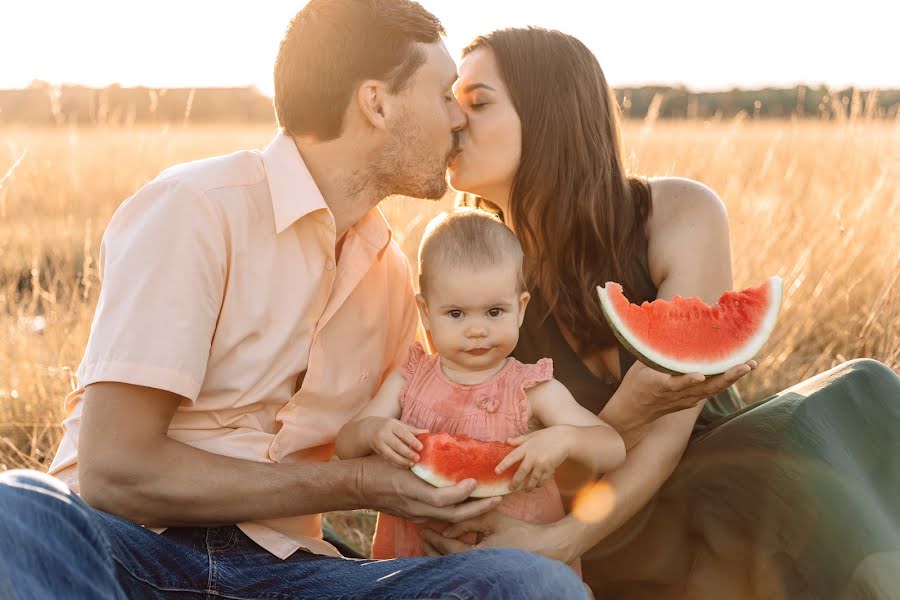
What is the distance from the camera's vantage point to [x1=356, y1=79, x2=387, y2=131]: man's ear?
9.71ft

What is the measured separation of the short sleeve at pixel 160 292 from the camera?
2416mm

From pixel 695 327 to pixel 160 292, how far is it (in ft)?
4.98

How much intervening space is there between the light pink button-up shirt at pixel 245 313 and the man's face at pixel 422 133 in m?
0.18

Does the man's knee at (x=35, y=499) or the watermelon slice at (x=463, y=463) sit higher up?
the man's knee at (x=35, y=499)

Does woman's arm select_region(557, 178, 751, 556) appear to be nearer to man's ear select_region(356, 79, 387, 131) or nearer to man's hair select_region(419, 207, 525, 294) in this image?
man's hair select_region(419, 207, 525, 294)

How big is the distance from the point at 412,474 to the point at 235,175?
0.99 m

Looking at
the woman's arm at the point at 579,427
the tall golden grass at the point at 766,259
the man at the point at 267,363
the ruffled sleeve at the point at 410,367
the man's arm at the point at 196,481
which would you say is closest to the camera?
the man at the point at 267,363

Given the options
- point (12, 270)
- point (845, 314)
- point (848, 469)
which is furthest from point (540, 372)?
point (12, 270)

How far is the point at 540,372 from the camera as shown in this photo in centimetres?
278

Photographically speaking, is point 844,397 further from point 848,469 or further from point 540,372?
point 540,372

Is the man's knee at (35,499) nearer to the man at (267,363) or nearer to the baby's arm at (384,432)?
the man at (267,363)

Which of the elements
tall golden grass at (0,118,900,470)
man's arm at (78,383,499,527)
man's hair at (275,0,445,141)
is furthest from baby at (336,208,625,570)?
tall golden grass at (0,118,900,470)

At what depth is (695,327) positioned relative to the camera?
2.80 metres

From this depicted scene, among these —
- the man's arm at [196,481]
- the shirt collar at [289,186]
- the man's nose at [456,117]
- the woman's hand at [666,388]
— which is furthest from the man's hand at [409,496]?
the man's nose at [456,117]
